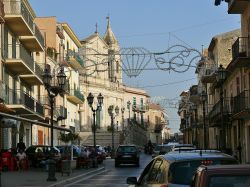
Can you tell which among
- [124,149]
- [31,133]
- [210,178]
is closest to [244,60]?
[124,149]

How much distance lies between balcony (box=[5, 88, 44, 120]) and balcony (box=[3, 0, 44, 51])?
4.34 metres

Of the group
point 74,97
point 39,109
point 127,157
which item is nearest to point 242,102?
point 127,157

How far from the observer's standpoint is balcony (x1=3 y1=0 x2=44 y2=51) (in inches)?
1576

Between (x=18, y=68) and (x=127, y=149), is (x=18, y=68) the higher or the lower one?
the higher one

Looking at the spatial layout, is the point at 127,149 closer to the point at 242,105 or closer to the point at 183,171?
the point at 242,105

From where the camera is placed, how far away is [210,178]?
6.36 m

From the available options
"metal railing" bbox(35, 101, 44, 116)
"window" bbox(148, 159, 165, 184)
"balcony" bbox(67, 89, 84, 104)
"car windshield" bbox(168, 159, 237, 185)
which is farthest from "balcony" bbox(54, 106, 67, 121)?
"car windshield" bbox(168, 159, 237, 185)

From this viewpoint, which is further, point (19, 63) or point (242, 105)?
point (19, 63)

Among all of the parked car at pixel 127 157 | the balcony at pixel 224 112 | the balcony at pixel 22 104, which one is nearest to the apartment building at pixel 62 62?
the balcony at pixel 22 104

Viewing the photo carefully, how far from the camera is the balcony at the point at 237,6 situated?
34.3 m

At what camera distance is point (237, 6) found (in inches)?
1396

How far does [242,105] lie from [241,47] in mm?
3538

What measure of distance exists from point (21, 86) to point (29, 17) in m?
5.44

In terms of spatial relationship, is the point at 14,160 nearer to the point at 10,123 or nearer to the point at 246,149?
the point at 10,123
